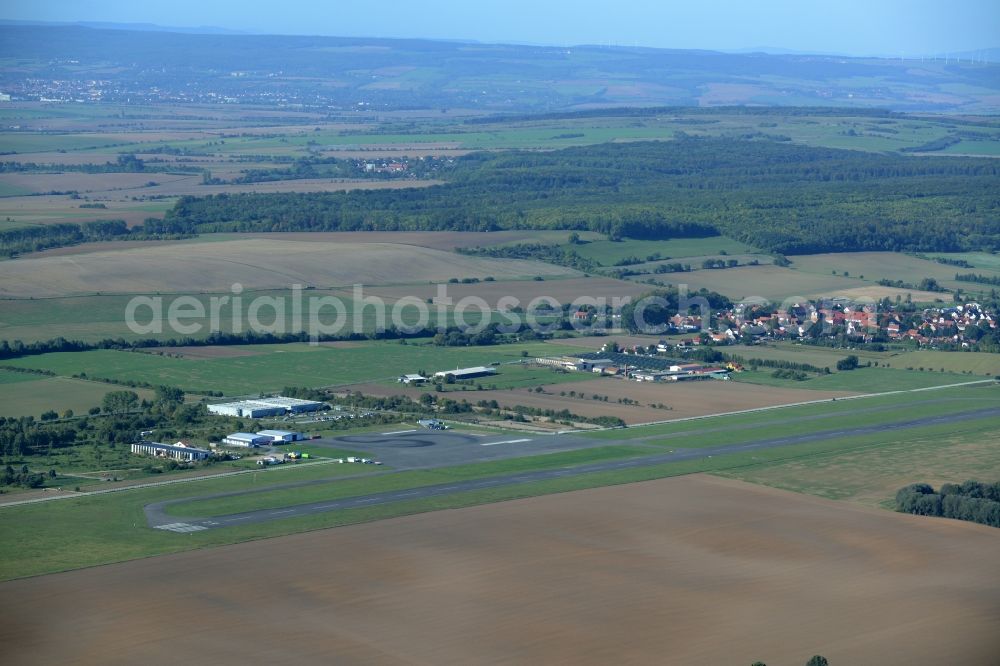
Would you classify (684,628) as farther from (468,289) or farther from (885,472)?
(468,289)

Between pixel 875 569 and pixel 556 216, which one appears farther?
pixel 556 216

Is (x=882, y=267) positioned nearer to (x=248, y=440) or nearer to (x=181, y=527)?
(x=248, y=440)

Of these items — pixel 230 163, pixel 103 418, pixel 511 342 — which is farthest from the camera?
pixel 230 163

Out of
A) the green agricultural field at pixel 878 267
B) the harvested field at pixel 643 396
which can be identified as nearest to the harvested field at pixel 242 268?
the green agricultural field at pixel 878 267

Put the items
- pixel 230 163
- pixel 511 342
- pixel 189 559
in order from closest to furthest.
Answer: pixel 189 559
pixel 511 342
pixel 230 163

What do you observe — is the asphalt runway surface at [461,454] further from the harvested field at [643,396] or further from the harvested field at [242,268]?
the harvested field at [242,268]

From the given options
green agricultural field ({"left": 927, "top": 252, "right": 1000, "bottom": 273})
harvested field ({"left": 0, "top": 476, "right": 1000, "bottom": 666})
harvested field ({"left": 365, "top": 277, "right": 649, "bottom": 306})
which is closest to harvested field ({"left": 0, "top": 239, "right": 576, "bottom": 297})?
harvested field ({"left": 365, "top": 277, "right": 649, "bottom": 306})

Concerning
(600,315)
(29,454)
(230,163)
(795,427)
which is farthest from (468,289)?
(230,163)

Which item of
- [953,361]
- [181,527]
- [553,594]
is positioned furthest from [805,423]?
[181,527]
